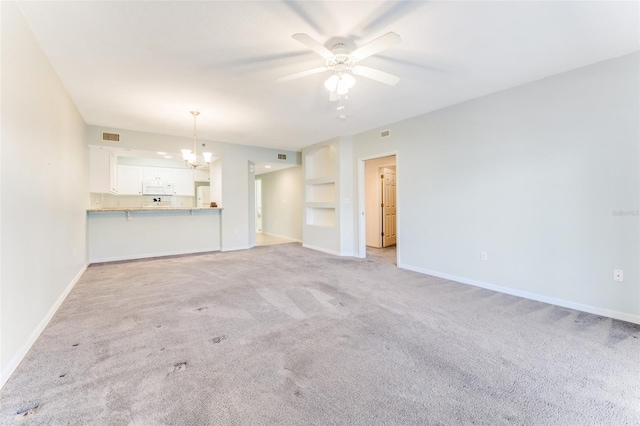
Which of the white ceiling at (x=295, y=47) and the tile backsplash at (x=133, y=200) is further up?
the white ceiling at (x=295, y=47)

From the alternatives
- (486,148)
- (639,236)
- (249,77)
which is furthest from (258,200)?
(639,236)

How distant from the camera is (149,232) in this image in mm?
5543

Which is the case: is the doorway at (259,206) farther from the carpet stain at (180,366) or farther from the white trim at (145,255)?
the carpet stain at (180,366)

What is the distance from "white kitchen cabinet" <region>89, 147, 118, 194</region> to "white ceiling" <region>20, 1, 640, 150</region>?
4.31 feet

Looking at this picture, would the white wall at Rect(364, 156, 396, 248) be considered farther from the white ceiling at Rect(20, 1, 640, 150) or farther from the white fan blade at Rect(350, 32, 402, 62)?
the white fan blade at Rect(350, 32, 402, 62)

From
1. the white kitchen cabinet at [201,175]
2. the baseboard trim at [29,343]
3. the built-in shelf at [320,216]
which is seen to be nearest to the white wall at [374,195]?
the built-in shelf at [320,216]

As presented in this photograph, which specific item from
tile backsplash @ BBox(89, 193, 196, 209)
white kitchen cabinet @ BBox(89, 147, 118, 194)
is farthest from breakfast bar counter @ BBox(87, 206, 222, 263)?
tile backsplash @ BBox(89, 193, 196, 209)

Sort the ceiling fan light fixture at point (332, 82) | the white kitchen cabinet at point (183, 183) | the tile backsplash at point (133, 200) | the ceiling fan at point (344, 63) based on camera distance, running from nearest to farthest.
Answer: the ceiling fan at point (344, 63)
the ceiling fan light fixture at point (332, 82)
the tile backsplash at point (133, 200)
the white kitchen cabinet at point (183, 183)

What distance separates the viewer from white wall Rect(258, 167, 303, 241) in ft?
25.6

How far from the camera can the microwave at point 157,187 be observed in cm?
686

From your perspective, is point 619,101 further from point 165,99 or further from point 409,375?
point 165,99

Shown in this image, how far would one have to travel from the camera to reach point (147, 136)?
530 cm

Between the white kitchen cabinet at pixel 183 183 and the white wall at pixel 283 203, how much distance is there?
2.48 m

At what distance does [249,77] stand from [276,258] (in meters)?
3.46
